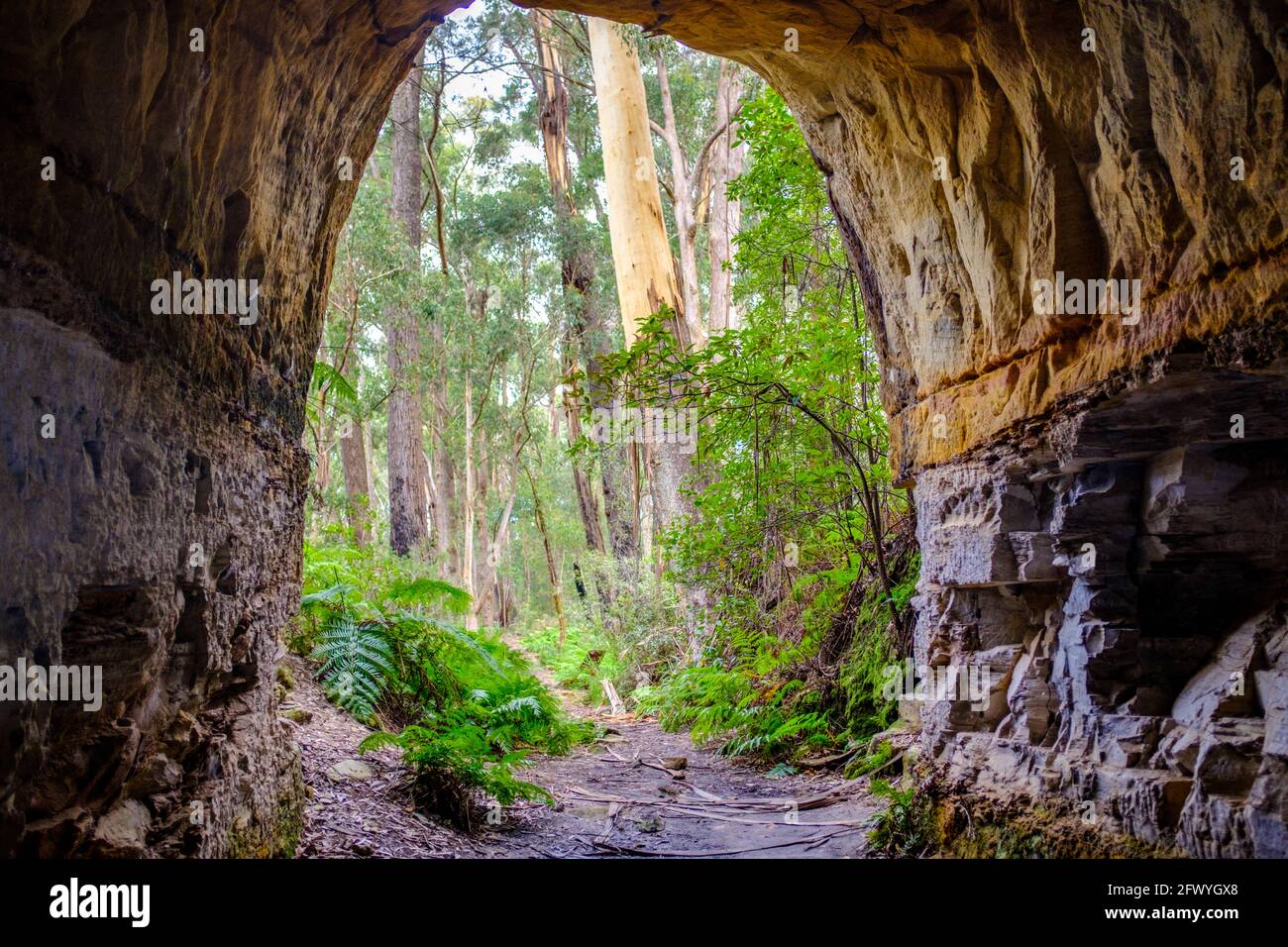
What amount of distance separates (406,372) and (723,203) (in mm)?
8144

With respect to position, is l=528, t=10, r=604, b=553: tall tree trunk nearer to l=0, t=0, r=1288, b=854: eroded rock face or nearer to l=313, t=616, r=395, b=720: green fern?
l=313, t=616, r=395, b=720: green fern

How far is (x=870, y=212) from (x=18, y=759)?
4.84 meters

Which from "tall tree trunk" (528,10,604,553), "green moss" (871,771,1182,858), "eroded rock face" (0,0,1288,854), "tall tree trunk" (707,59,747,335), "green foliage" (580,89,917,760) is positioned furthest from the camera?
"tall tree trunk" (528,10,604,553)

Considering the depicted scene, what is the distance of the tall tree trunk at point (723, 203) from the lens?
1822 cm

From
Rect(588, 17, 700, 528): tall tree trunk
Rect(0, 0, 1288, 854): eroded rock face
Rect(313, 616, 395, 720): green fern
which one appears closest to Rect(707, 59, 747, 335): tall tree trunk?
Rect(588, 17, 700, 528): tall tree trunk

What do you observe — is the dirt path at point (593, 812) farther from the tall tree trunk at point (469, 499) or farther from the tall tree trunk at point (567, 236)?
the tall tree trunk at point (469, 499)

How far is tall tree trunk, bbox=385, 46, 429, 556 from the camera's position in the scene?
15.9 m

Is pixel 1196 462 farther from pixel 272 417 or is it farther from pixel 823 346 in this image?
pixel 823 346

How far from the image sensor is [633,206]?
13.1m

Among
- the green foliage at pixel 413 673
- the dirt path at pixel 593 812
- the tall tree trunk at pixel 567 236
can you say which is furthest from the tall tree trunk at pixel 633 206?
the tall tree trunk at pixel 567 236

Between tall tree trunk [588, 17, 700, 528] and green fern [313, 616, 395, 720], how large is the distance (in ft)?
18.1

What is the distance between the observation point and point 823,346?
25.3 ft

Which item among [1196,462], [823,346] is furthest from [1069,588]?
[823,346]

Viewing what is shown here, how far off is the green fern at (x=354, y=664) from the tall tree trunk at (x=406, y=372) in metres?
7.85
